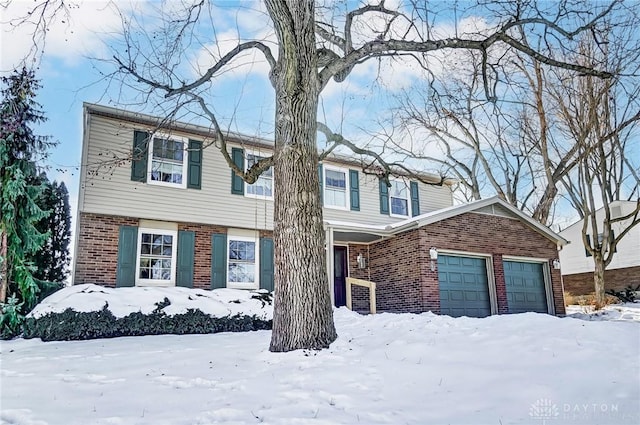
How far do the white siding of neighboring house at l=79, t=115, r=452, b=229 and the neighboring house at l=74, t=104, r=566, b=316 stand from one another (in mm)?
25

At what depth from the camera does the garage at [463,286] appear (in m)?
11.4

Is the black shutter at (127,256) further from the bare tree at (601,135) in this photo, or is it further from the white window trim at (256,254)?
the bare tree at (601,135)

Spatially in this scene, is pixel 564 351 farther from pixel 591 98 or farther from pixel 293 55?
pixel 591 98

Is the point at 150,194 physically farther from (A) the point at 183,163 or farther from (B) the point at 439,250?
(B) the point at 439,250

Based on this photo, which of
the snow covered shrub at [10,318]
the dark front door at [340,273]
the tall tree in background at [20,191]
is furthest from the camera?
the dark front door at [340,273]

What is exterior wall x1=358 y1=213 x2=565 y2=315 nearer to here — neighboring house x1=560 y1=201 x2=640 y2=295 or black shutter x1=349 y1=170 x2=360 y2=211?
black shutter x1=349 y1=170 x2=360 y2=211

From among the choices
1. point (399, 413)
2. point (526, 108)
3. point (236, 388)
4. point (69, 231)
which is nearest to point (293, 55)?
point (236, 388)

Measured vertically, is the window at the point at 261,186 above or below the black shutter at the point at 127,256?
above

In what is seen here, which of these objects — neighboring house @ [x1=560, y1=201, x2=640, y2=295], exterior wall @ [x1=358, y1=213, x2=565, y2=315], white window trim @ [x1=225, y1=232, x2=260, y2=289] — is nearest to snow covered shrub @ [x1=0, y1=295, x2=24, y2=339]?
white window trim @ [x1=225, y1=232, x2=260, y2=289]

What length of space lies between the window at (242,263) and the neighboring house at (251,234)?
0.09 feet

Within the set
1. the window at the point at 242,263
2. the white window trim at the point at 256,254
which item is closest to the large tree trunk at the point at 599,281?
the white window trim at the point at 256,254

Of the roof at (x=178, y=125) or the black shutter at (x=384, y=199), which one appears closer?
the roof at (x=178, y=125)

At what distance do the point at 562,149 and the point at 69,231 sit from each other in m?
17.1

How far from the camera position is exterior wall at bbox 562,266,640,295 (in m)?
20.1
